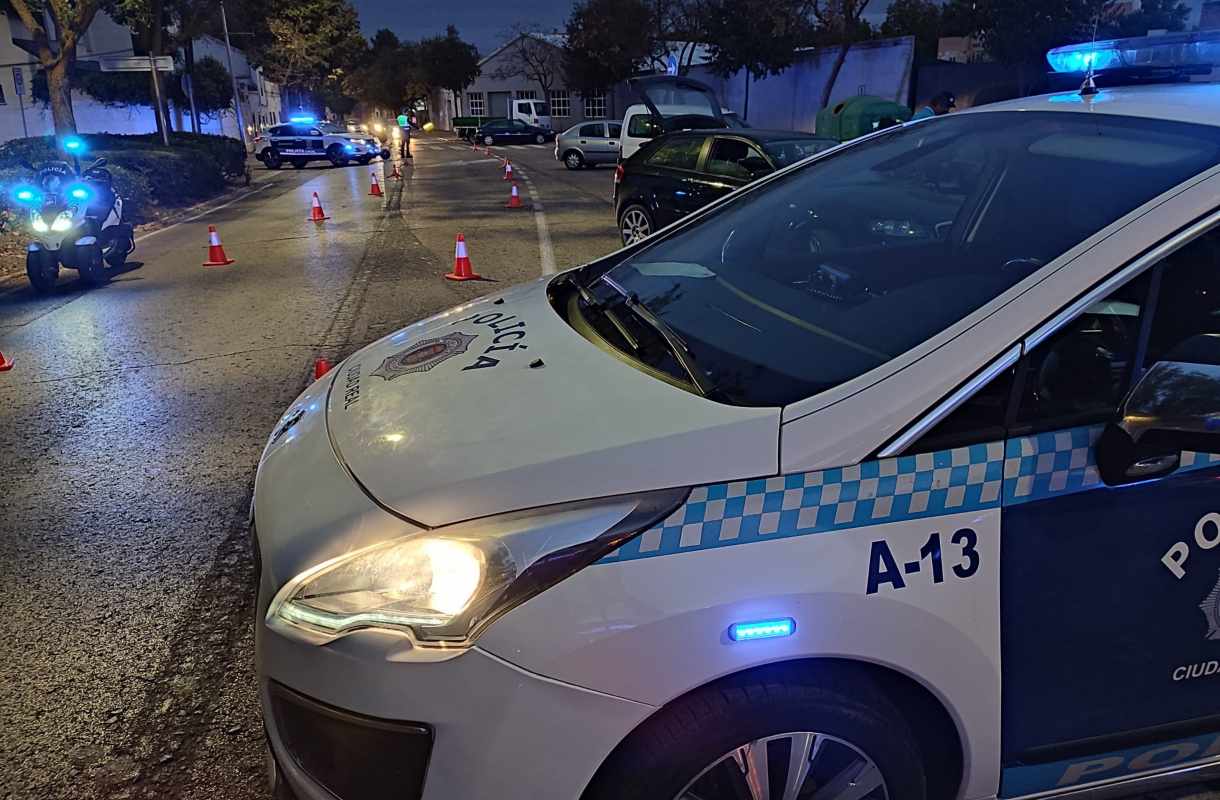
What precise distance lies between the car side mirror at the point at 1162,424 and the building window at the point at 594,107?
6099 centimetres

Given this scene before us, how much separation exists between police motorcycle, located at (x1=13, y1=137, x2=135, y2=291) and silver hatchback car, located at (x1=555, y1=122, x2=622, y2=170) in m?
18.9

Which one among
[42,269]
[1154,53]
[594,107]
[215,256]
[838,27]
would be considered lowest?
[215,256]

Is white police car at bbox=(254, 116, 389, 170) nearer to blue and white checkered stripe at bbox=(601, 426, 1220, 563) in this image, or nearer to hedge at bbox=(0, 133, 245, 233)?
hedge at bbox=(0, 133, 245, 233)

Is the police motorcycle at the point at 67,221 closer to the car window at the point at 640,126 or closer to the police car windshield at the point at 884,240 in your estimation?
the police car windshield at the point at 884,240

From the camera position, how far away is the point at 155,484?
14.4 feet

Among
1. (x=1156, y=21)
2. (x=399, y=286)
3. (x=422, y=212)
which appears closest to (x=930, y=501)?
(x=399, y=286)

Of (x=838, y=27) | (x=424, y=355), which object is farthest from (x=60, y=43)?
(x=838, y=27)

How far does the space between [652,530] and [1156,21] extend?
30.9m

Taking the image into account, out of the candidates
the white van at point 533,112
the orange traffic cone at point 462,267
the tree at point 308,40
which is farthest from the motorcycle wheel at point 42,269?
the white van at point 533,112

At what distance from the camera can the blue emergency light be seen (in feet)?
5.22

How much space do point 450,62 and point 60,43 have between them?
2477 inches

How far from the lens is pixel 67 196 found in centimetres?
941

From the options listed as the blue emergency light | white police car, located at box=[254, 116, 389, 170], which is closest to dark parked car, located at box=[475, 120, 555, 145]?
white police car, located at box=[254, 116, 389, 170]

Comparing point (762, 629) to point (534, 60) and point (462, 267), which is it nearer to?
point (462, 267)
